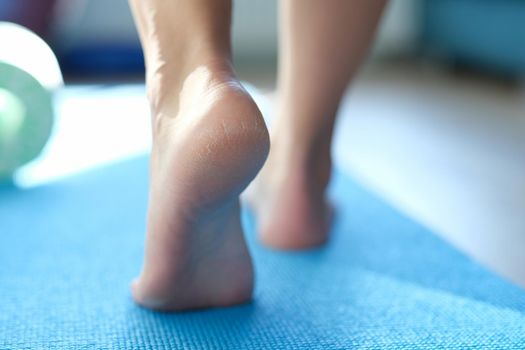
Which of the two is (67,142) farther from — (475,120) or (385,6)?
(475,120)

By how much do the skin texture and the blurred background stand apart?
17 centimetres

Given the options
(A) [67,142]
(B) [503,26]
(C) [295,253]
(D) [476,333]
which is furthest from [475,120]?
(D) [476,333]

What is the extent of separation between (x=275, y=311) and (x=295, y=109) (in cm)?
29

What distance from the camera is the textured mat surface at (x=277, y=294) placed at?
0.72 m

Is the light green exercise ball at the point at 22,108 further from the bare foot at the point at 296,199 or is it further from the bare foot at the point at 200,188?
the bare foot at the point at 200,188

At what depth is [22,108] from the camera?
1327 millimetres

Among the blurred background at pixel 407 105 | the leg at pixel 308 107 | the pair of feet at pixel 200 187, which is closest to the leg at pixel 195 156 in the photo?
the pair of feet at pixel 200 187

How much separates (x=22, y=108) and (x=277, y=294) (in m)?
0.72

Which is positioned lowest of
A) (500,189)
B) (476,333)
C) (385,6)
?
(500,189)

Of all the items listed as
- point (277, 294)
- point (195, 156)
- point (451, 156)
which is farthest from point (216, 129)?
point (451, 156)

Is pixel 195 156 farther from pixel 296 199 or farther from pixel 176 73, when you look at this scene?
pixel 296 199

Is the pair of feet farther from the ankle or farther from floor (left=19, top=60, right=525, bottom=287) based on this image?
floor (left=19, top=60, right=525, bottom=287)

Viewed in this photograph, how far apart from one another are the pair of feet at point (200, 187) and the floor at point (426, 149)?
0.41 m

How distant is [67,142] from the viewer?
1.80m
